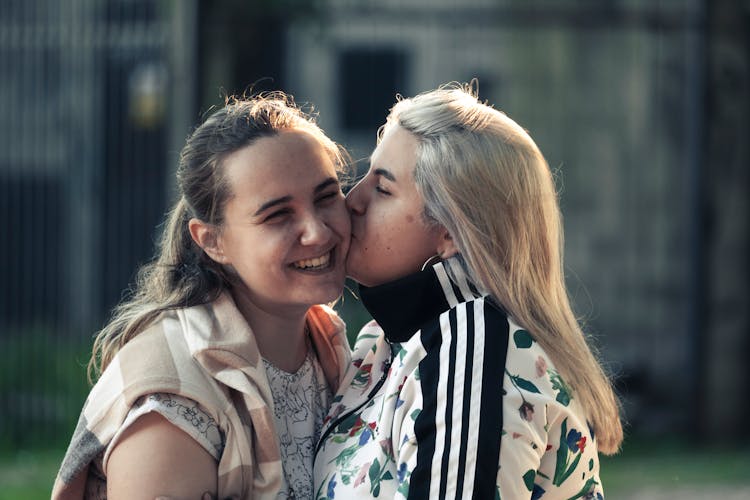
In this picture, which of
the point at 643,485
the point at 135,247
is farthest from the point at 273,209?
the point at 135,247

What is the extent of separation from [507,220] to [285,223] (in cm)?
58

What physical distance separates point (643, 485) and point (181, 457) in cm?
429

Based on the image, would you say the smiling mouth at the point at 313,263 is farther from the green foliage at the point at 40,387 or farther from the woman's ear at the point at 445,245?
the green foliage at the point at 40,387

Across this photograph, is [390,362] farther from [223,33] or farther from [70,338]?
[70,338]

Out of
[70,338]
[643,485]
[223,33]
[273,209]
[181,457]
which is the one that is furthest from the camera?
[70,338]

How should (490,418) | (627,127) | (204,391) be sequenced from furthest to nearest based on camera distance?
(627,127), (204,391), (490,418)

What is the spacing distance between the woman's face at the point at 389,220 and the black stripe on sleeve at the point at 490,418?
0.42 meters

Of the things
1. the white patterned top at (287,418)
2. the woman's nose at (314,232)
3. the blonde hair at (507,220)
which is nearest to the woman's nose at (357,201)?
the woman's nose at (314,232)

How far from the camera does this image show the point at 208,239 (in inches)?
120

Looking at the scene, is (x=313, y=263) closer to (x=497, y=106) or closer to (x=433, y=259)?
(x=433, y=259)

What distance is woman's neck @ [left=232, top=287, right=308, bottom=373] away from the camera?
307 centimetres

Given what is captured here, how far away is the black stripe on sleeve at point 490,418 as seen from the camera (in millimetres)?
2387

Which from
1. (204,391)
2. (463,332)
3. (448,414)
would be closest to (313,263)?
(204,391)

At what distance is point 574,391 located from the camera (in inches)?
106
